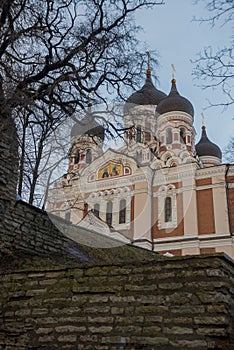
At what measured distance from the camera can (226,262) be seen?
4691 millimetres

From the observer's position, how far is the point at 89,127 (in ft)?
31.9

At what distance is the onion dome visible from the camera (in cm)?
956

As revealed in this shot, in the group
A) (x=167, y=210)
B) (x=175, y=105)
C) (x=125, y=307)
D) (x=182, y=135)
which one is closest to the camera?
(x=125, y=307)

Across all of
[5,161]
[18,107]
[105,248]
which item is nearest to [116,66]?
[18,107]

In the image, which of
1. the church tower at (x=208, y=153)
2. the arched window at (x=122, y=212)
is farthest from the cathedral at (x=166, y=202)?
the church tower at (x=208, y=153)

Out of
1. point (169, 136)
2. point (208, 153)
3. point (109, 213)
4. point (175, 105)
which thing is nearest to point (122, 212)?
point (109, 213)

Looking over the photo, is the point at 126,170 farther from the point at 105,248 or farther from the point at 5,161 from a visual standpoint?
the point at 5,161

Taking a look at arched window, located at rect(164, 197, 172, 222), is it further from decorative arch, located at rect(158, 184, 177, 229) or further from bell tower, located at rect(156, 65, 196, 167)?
bell tower, located at rect(156, 65, 196, 167)

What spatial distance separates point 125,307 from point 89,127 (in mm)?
5732

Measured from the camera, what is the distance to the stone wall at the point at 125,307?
14.3 ft

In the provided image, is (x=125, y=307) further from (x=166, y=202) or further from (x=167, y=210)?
(x=166, y=202)

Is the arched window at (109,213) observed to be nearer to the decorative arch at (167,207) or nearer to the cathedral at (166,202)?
the cathedral at (166,202)

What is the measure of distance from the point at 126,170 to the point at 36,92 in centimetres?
1754

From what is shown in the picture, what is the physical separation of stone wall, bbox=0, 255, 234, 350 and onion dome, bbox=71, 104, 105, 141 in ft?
16.0
